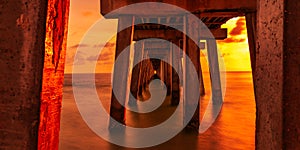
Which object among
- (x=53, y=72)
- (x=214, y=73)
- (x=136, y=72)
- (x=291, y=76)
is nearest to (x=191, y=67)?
(x=53, y=72)

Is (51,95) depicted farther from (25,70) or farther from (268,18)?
(268,18)

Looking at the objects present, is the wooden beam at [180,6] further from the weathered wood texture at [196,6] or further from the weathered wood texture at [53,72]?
the weathered wood texture at [53,72]

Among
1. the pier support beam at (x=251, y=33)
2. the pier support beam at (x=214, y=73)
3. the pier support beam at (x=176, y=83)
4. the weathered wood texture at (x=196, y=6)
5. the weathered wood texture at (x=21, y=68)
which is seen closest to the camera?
the weathered wood texture at (x=21, y=68)

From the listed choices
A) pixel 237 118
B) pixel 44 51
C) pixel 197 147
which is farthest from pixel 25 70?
pixel 237 118

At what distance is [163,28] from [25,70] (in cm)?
783

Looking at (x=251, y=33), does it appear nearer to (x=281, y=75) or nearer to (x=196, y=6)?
(x=196, y=6)

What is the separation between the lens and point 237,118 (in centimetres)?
729

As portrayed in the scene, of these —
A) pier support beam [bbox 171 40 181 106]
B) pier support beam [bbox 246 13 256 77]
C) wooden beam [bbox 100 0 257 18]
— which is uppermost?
wooden beam [bbox 100 0 257 18]

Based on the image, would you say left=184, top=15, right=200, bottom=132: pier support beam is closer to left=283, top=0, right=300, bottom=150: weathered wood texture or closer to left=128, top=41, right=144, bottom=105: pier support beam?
left=283, top=0, right=300, bottom=150: weathered wood texture

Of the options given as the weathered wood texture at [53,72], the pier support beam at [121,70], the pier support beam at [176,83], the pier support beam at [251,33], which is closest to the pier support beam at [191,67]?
the pier support beam at [251,33]

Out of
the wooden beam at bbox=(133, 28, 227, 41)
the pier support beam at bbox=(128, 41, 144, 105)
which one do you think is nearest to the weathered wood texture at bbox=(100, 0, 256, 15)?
the wooden beam at bbox=(133, 28, 227, 41)

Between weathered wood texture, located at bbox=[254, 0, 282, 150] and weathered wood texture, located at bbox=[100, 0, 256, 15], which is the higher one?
weathered wood texture, located at bbox=[100, 0, 256, 15]

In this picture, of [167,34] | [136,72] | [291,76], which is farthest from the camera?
[136,72]

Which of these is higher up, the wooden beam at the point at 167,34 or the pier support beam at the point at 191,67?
the wooden beam at the point at 167,34
